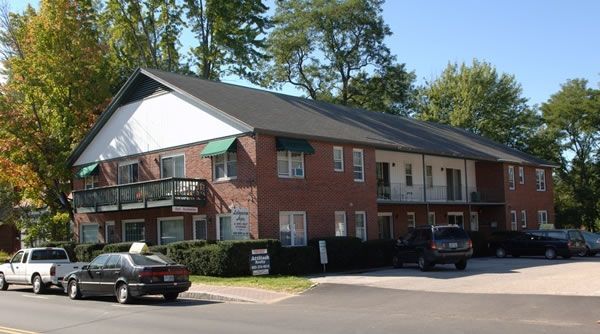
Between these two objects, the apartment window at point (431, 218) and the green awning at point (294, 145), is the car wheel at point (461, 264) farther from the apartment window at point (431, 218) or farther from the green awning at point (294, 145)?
the apartment window at point (431, 218)

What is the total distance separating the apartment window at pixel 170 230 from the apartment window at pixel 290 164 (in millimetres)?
5666

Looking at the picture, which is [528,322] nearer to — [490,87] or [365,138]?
[365,138]

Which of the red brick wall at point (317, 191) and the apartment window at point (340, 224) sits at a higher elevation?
the red brick wall at point (317, 191)

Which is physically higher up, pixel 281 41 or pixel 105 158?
pixel 281 41

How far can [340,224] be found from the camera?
94.1 ft

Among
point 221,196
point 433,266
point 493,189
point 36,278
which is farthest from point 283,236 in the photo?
point 493,189

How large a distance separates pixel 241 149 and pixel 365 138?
266 inches

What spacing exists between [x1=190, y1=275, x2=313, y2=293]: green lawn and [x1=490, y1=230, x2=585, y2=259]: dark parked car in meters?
15.4

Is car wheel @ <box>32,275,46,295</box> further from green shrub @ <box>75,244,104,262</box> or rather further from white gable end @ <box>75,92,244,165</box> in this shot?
white gable end @ <box>75,92,244,165</box>

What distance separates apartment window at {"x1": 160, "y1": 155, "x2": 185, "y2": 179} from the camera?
29.2m

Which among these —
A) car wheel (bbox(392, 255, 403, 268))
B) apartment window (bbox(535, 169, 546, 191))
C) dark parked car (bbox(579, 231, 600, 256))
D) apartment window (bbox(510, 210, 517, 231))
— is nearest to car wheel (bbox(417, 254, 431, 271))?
car wheel (bbox(392, 255, 403, 268))

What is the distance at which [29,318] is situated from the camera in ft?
47.2

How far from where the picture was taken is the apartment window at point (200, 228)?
27.6 m

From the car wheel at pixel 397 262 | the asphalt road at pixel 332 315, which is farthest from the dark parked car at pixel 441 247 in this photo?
the asphalt road at pixel 332 315
